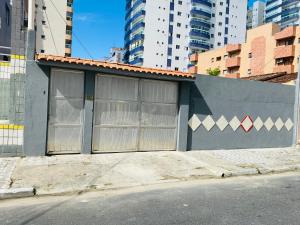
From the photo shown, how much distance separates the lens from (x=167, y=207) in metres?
5.73

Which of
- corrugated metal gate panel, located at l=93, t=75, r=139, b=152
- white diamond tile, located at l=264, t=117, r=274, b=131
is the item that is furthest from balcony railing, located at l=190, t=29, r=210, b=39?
corrugated metal gate panel, located at l=93, t=75, r=139, b=152

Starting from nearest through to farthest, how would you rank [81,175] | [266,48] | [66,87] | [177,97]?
[81,175] → [66,87] → [177,97] → [266,48]

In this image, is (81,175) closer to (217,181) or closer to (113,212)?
(113,212)

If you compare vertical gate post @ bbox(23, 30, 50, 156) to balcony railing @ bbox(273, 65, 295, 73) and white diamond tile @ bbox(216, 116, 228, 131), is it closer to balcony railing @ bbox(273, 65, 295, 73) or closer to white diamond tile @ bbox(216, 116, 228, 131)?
white diamond tile @ bbox(216, 116, 228, 131)

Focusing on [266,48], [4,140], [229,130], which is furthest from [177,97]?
[266,48]

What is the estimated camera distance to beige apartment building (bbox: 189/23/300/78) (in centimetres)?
5016

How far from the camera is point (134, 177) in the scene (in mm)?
7719

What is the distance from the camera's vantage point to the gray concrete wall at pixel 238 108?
1166 cm

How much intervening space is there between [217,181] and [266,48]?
53371mm

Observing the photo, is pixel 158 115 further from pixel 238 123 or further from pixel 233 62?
pixel 233 62

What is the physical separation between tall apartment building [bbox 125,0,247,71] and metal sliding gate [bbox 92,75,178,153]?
2958 inches

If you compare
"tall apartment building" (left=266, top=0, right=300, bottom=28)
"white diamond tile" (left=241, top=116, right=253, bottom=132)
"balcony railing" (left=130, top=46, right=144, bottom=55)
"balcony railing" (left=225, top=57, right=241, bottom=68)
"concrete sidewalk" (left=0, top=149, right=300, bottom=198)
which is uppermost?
"tall apartment building" (left=266, top=0, right=300, bottom=28)

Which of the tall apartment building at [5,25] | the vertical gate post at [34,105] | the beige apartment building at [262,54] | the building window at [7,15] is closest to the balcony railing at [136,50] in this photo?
the beige apartment building at [262,54]

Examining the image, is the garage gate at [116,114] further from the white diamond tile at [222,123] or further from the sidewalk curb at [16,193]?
the sidewalk curb at [16,193]
